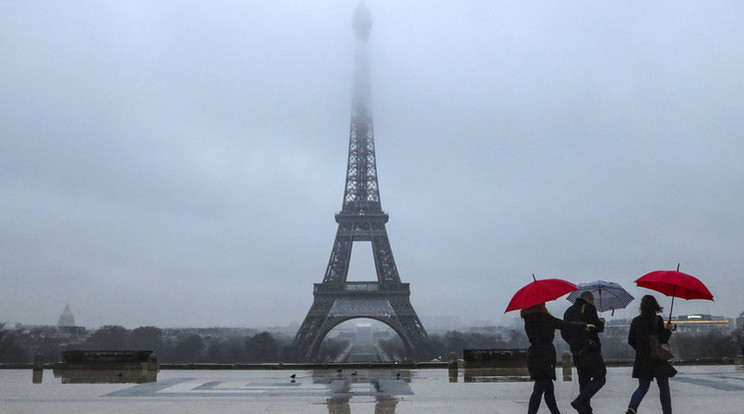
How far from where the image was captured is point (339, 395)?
1633 centimetres

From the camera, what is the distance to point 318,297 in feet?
251

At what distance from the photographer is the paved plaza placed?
1338 cm

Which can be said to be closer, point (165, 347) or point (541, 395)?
point (541, 395)

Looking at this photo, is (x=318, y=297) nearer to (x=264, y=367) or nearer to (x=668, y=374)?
(x=264, y=367)

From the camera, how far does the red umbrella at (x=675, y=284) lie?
10.6m

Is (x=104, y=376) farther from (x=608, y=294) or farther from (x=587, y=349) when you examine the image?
(x=587, y=349)

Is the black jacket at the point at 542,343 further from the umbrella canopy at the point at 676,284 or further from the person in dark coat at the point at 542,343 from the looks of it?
the umbrella canopy at the point at 676,284

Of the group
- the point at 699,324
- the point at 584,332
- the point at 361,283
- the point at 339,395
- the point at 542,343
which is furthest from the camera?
the point at 699,324

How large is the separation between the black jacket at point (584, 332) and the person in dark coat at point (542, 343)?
18.1 inches

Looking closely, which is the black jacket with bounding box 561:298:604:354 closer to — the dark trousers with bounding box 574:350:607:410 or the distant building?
the dark trousers with bounding box 574:350:607:410

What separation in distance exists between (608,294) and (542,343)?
4077 millimetres

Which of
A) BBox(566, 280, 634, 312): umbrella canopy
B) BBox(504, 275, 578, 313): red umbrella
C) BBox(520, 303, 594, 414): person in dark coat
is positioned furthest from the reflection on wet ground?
BBox(504, 275, 578, 313): red umbrella

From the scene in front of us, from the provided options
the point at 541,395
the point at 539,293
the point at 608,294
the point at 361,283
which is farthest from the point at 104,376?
the point at 361,283

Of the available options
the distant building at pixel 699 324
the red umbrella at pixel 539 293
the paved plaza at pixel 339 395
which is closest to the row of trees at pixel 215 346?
the distant building at pixel 699 324
